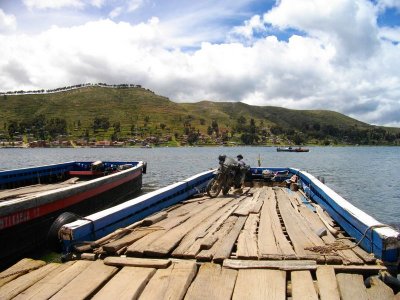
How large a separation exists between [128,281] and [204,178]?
40.9 feet

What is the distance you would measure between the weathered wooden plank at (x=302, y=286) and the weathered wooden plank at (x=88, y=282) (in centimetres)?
271

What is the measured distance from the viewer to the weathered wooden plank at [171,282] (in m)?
4.91

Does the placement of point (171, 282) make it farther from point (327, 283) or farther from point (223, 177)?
point (223, 177)

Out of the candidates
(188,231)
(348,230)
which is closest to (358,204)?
(348,230)

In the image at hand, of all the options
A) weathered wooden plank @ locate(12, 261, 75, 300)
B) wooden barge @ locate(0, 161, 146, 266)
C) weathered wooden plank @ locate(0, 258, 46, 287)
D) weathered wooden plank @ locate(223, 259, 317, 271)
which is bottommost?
wooden barge @ locate(0, 161, 146, 266)

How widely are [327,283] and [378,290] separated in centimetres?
72

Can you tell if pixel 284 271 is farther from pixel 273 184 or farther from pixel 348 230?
Answer: pixel 273 184

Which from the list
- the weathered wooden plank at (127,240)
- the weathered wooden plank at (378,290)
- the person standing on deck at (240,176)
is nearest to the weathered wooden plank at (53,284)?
the weathered wooden plank at (127,240)

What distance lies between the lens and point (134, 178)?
965 inches

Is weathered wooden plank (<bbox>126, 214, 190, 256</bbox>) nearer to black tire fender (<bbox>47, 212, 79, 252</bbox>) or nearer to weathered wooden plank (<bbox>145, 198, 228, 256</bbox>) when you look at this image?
weathered wooden plank (<bbox>145, 198, 228, 256</bbox>)

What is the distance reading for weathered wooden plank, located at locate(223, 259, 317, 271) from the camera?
226 inches

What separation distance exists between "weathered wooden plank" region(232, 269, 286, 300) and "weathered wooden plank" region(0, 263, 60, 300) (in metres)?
2.97

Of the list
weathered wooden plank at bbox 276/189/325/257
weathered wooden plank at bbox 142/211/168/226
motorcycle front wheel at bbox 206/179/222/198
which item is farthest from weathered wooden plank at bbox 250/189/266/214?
weathered wooden plank at bbox 142/211/168/226

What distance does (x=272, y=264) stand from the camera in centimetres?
584
